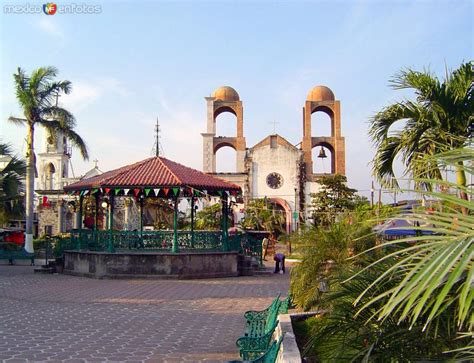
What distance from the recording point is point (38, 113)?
23812 mm

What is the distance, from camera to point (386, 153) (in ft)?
27.2

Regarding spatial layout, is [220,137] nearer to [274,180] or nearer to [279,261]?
[274,180]

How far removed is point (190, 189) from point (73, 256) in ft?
17.9

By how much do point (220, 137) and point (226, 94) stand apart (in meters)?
4.67

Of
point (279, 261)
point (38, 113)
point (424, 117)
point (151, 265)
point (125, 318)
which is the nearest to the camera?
point (424, 117)

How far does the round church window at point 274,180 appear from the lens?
44.3 m

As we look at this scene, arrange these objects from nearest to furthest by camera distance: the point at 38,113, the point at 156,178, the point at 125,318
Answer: the point at 125,318 → the point at 156,178 → the point at 38,113

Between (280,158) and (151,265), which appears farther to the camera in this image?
(280,158)

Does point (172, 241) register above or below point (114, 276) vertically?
above

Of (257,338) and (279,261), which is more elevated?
(257,338)

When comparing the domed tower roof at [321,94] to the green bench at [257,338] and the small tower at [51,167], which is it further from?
the green bench at [257,338]

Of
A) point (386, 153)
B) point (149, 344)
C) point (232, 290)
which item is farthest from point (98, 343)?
point (232, 290)

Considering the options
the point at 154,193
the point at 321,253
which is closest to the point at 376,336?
the point at 321,253

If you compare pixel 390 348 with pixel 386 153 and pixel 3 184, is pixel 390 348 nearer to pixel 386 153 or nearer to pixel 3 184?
pixel 386 153
